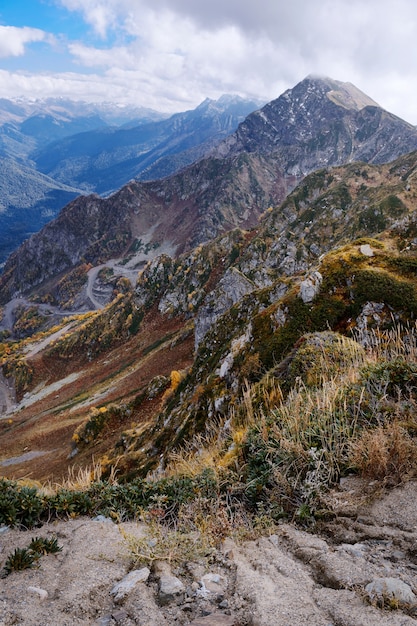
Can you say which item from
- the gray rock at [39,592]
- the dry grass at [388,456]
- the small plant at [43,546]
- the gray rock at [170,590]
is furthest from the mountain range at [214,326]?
the gray rock at [39,592]

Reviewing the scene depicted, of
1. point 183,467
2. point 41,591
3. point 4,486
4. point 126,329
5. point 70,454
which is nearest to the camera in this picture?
point 41,591

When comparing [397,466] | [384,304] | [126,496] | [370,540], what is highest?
[384,304]

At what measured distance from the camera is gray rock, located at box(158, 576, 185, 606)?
14.0ft

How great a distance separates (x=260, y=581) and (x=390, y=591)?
1.54m

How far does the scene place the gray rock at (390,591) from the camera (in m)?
3.59

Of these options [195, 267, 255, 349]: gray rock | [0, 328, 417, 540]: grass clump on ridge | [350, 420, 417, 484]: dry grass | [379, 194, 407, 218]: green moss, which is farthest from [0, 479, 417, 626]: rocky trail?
[379, 194, 407, 218]: green moss

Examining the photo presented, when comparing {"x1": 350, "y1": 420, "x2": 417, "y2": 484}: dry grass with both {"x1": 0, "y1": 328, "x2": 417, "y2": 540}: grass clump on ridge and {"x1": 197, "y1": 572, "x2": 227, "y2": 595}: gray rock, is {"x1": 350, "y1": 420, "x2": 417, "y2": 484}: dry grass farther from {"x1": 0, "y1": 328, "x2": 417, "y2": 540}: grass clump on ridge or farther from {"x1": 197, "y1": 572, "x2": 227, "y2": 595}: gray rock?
{"x1": 197, "y1": 572, "x2": 227, "y2": 595}: gray rock

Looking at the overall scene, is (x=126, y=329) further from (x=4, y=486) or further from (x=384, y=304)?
(x=4, y=486)

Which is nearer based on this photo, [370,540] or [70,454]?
[370,540]

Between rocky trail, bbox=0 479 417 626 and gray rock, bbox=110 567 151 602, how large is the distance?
0.01 meters

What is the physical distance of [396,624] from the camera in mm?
3293

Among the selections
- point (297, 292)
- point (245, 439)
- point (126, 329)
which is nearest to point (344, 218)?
point (126, 329)

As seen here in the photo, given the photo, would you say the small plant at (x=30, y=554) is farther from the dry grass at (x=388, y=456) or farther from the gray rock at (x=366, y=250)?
the gray rock at (x=366, y=250)

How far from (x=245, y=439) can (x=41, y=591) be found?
A: 408 centimetres
